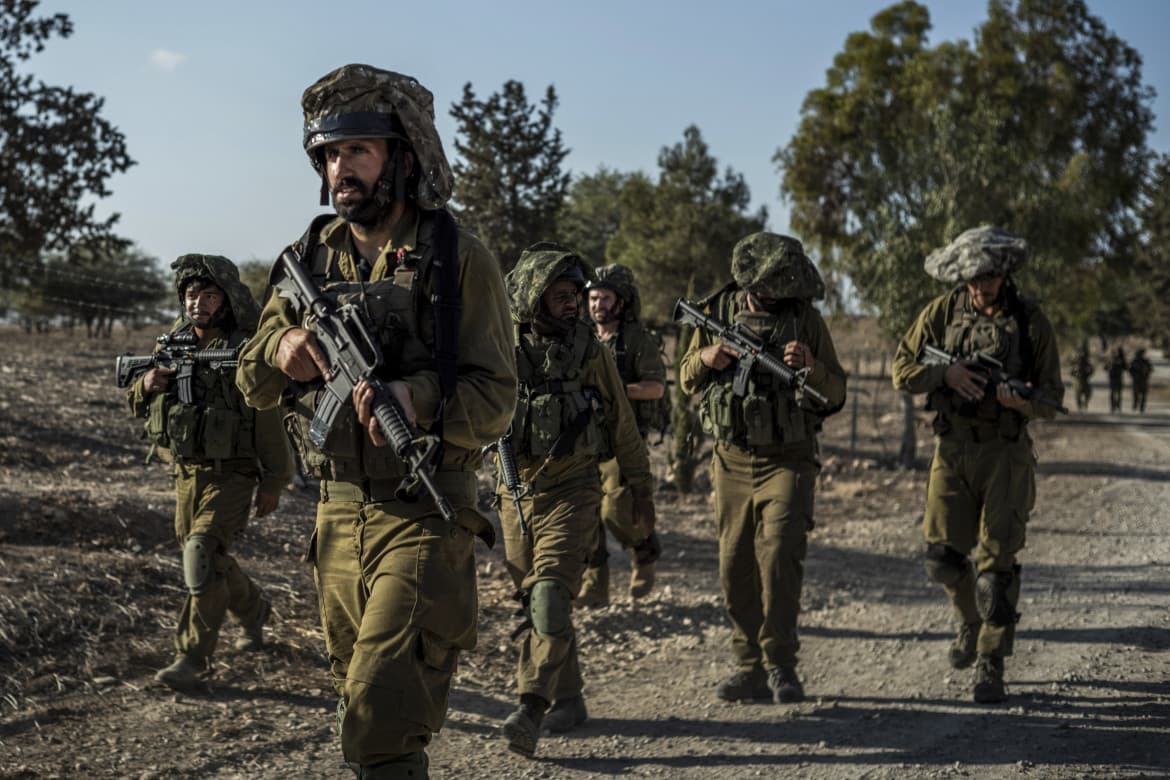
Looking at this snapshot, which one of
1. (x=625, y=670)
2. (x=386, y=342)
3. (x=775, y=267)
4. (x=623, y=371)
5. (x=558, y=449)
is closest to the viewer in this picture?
(x=386, y=342)

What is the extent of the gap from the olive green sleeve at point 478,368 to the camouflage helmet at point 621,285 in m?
4.74

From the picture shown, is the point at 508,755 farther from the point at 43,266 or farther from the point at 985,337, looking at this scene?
the point at 43,266

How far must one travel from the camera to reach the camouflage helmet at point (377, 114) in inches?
148

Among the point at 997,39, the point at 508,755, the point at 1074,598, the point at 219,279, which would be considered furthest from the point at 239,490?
the point at 997,39

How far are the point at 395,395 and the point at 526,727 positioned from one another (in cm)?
252

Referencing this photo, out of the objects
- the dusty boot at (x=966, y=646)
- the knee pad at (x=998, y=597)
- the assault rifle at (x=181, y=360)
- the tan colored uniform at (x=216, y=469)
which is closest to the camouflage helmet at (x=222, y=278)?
the tan colored uniform at (x=216, y=469)

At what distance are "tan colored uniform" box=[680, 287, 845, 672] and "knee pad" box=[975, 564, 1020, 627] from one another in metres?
1.01

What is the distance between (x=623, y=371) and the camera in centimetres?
858

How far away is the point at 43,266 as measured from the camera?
15805 millimetres

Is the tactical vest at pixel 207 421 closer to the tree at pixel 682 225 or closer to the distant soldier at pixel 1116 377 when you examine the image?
the tree at pixel 682 225

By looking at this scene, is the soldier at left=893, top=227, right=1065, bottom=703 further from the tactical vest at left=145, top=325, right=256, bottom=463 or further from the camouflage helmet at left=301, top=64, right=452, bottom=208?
the camouflage helmet at left=301, top=64, right=452, bottom=208

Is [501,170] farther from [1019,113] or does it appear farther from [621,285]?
[1019,113]

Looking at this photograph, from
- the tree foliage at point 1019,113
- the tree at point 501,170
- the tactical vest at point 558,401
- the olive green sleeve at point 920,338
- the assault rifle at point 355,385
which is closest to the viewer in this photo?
the assault rifle at point 355,385

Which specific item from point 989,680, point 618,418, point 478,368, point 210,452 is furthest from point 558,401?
point 989,680
